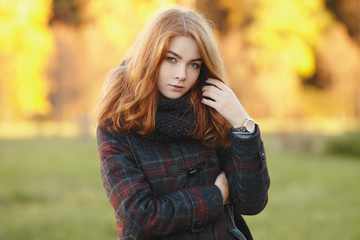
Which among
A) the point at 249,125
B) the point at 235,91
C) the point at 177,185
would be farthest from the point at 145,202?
the point at 235,91

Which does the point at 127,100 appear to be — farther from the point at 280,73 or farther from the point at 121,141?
the point at 280,73

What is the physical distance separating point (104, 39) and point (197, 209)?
63.5ft

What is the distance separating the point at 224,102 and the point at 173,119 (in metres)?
0.25

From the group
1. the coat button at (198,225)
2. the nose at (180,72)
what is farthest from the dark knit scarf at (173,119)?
the coat button at (198,225)

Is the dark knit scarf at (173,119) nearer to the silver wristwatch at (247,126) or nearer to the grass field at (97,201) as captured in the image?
the silver wristwatch at (247,126)

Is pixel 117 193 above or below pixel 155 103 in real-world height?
below

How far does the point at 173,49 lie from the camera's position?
70.7 inches

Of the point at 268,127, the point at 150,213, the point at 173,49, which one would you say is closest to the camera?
the point at 150,213

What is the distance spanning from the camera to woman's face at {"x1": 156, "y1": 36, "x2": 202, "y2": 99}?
1.79 m

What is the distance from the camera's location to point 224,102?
186 centimetres

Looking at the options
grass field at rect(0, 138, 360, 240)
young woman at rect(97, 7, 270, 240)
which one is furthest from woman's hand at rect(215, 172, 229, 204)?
grass field at rect(0, 138, 360, 240)

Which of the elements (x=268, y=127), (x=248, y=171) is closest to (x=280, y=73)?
(x=268, y=127)

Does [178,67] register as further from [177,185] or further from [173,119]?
A: [177,185]

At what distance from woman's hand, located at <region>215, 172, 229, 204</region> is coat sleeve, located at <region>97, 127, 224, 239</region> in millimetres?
35
